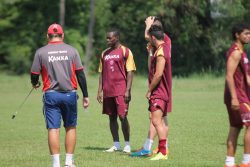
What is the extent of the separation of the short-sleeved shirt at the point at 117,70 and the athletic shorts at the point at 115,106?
0.10 m

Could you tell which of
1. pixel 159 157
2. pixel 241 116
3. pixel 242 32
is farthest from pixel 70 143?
pixel 242 32

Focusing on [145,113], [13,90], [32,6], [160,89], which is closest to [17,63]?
[32,6]

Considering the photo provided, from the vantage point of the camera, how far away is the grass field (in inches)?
461

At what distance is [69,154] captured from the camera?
10703mm

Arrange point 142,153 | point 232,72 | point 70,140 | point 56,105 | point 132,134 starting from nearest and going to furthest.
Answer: point 232,72, point 56,105, point 70,140, point 142,153, point 132,134

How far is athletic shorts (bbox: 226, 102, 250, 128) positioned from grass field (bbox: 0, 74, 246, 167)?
1004 millimetres

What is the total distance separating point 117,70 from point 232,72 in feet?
12.2

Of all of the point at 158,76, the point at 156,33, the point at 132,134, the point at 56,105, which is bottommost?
the point at 132,134

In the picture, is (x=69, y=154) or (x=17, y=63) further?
(x=17, y=63)

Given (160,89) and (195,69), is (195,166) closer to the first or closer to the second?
(160,89)

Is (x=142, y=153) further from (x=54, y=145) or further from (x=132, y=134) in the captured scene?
(x=132, y=134)

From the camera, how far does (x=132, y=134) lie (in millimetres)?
16391

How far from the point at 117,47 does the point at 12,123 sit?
285 inches

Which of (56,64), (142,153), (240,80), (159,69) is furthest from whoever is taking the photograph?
(142,153)
